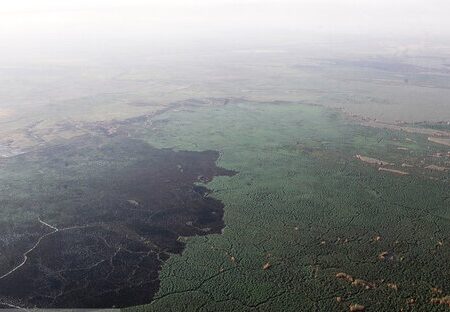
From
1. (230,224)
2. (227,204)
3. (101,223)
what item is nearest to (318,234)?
(230,224)

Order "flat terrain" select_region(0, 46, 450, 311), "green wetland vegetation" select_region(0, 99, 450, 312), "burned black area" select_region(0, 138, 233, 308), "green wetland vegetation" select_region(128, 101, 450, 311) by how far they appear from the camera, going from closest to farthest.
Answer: "green wetland vegetation" select_region(128, 101, 450, 311) < "green wetland vegetation" select_region(0, 99, 450, 312) < "flat terrain" select_region(0, 46, 450, 311) < "burned black area" select_region(0, 138, 233, 308)

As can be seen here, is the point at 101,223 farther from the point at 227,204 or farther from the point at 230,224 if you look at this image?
the point at 227,204

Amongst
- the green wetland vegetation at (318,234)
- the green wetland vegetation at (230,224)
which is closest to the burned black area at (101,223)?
the green wetland vegetation at (230,224)

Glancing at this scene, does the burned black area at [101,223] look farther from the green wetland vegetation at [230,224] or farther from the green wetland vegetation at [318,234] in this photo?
the green wetland vegetation at [318,234]

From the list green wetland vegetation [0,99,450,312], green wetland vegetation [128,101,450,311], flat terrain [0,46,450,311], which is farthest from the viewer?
flat terrain [0,46,450,311]

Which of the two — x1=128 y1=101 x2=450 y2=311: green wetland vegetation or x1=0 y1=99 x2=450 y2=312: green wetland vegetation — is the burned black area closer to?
x1=0 y1=99 x2=450 y2=312: green wetland vegetation

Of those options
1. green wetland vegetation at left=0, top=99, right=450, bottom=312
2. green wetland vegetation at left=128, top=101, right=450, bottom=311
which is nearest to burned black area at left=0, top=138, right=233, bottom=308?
green wetland vegetation at left=0, top=99, right=450, bottom=312

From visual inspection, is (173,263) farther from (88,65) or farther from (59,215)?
(88,65)

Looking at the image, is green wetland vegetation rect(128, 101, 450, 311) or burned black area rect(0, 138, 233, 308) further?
burned black area rect(0, 138, 233, 308)

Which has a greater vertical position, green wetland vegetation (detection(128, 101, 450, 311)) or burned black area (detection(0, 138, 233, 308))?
green wetland vegetation (detection(128, 101, 450, 311))
